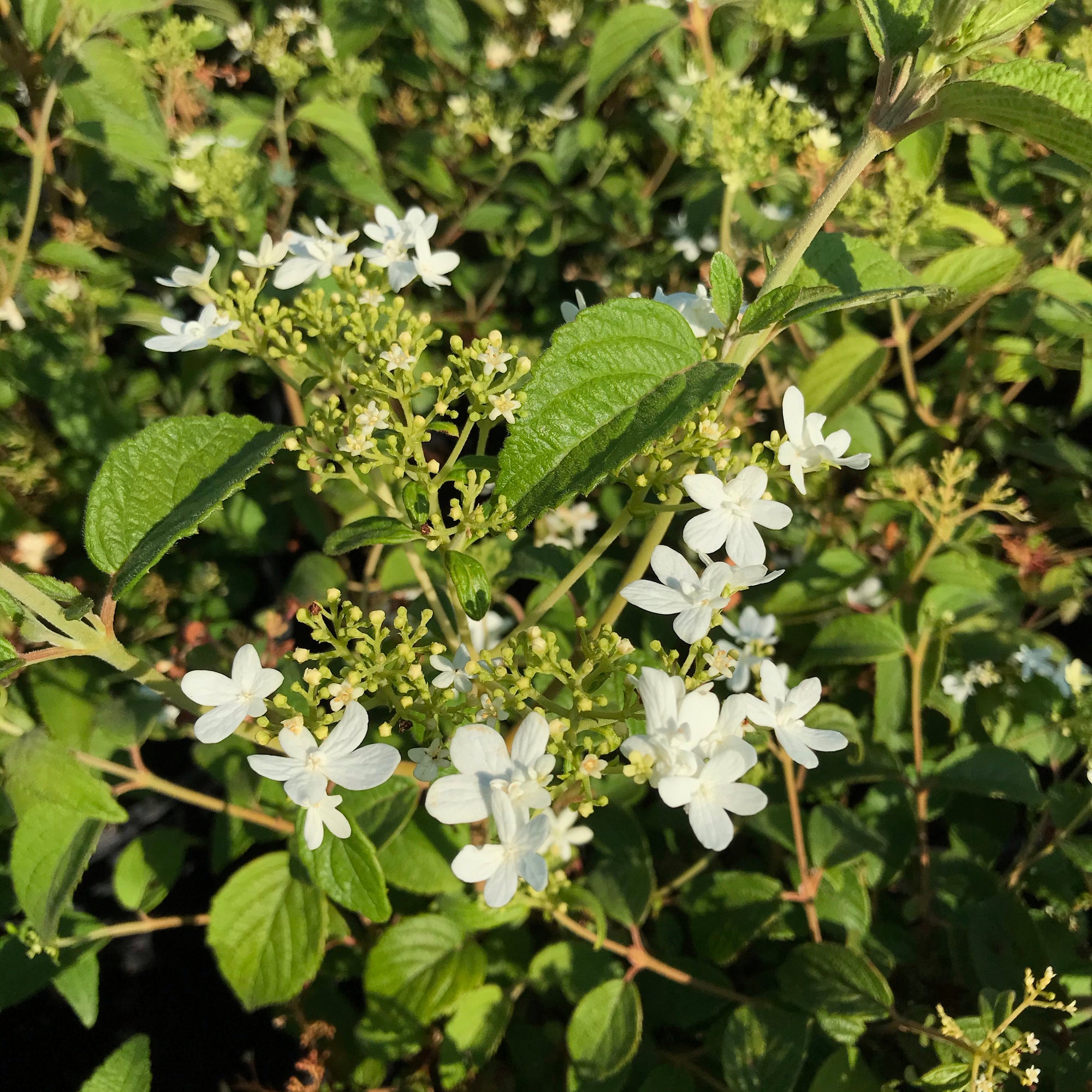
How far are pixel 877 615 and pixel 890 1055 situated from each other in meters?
0.74

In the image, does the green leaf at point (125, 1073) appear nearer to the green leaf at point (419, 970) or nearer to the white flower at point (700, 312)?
the green leaf at point (419, 970)

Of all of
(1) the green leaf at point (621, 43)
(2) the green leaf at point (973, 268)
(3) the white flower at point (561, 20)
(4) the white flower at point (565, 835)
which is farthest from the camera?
(3) the white flower at point (561, 20)

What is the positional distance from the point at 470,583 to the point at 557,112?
1.75 m

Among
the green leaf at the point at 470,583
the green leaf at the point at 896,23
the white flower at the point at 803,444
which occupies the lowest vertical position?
the green leaf at the point at 470,583

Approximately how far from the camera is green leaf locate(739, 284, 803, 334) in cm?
73

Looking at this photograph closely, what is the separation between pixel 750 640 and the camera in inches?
52.0

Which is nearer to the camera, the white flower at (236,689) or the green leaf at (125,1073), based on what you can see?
the white flower at (236,689)

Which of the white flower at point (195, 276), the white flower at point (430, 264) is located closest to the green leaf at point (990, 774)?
the white flower at point (430, 264)

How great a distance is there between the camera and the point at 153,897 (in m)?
1.41

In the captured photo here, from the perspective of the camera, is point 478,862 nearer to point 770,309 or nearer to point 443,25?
point 770,309

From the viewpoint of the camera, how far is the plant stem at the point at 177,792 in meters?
1.21

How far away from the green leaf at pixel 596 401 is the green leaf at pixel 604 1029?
93 cm

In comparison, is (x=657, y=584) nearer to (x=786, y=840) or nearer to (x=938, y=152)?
(x=786, y=840)

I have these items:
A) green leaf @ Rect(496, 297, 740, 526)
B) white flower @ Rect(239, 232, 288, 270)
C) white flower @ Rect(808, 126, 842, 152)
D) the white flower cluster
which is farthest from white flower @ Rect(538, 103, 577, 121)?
green leaf @ Rect(496, 297, 740, 526)
